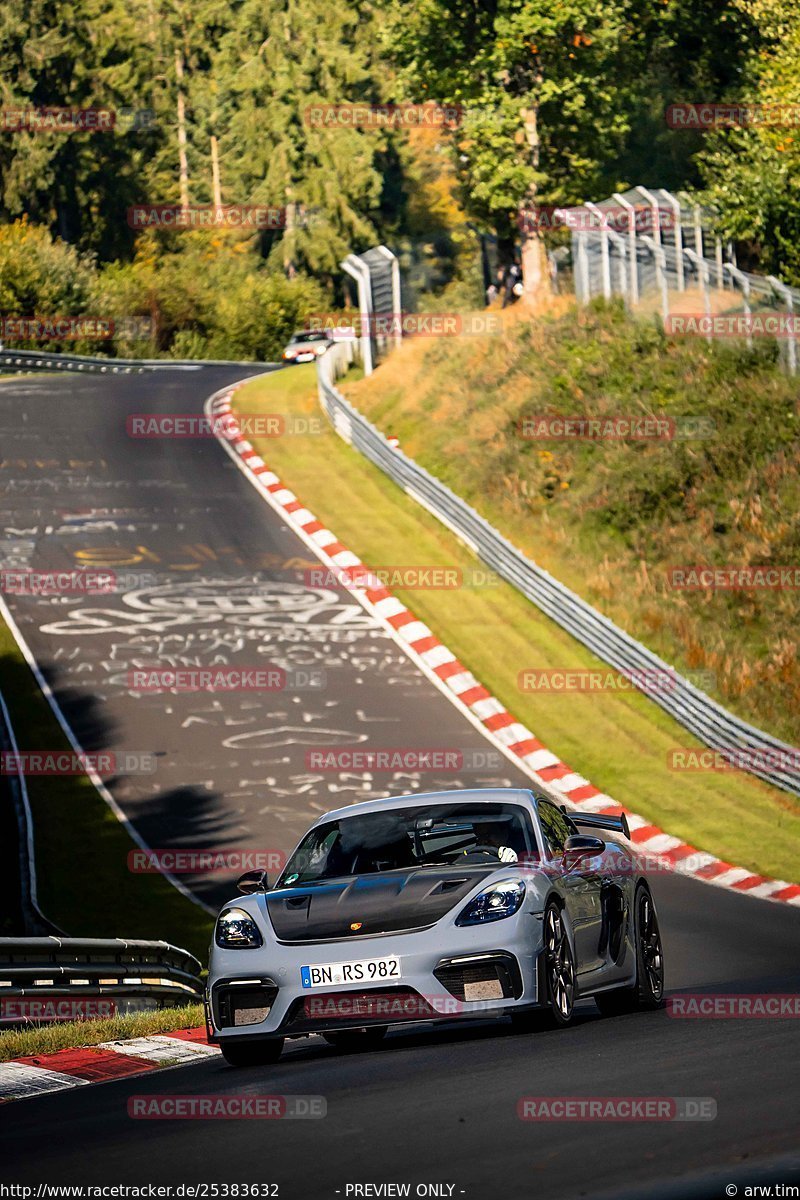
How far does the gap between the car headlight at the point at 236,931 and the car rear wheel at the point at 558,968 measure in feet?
4.71

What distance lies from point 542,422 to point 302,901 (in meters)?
27.0

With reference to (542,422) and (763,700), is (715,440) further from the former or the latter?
(763,700)

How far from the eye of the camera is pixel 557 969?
30.1 ft

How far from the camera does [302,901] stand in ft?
30.2

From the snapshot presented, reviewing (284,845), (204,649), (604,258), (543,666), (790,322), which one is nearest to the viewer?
(284,845)

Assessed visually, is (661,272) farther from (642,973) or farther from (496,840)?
(496,840)

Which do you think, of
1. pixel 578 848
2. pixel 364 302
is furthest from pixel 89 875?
pixel 364 302

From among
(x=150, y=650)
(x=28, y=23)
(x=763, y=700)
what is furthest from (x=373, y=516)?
(x=28, y=23)

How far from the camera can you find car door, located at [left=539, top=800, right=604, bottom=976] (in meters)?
9.57

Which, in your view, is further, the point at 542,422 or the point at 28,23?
the point at 28,23

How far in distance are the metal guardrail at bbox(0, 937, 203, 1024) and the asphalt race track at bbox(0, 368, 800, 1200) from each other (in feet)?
6.79

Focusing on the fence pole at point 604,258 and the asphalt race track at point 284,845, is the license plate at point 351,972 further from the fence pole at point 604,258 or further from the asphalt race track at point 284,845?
the fence pole at point 604,258

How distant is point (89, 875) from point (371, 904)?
11.1 meters

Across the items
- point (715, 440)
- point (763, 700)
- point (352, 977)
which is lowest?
point (763, 700)
